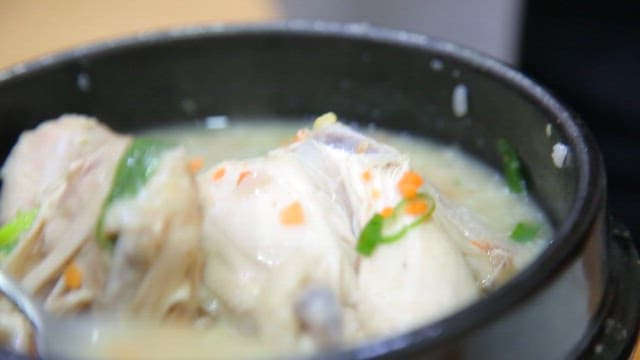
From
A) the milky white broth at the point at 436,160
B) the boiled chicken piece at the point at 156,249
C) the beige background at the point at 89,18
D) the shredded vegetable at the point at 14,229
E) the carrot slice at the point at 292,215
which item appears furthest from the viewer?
the beige background at the point at 89,18

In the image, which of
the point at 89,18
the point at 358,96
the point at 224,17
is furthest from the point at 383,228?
the point at 89,18

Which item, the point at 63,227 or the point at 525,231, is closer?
the point at 63,227

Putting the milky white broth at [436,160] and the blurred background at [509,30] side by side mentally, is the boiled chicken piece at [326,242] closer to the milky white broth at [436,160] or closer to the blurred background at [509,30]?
the milky white broth at [436,160]

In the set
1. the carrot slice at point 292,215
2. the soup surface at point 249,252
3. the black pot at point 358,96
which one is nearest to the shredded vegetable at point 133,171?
the soup surface at point 249,252

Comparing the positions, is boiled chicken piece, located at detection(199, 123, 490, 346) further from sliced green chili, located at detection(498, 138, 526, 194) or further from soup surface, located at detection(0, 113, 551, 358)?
sliced green chili, located at detection(498, 138, 526, 194)

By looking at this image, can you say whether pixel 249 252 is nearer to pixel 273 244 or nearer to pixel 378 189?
pixel 273 244

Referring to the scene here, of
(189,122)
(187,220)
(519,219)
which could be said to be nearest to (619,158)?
(519,219)
